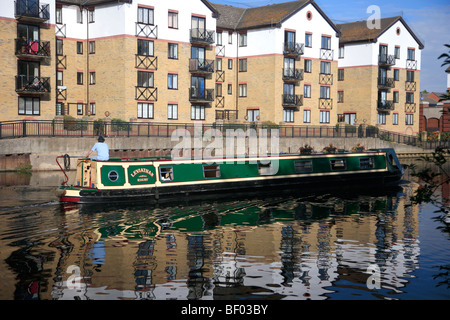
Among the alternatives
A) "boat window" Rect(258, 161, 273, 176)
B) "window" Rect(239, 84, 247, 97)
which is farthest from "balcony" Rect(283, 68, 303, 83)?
"boat window" Rect(258, 161, 273, 176)

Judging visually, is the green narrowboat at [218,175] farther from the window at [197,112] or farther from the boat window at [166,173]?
the window at [197,112]

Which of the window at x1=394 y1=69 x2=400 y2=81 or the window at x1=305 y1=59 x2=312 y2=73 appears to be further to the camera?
the window at x1=394 y1=69 x2=400 y2=81

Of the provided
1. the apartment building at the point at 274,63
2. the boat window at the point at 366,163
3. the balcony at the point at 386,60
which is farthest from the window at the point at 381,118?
the boat window at the point at 366,163

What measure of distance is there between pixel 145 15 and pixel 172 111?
26.3 feet

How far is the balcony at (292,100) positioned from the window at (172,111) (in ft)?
37.4

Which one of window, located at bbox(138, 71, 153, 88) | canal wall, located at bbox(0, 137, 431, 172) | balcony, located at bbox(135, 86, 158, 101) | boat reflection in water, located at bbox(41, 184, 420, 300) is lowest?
boat reflection in water, located at bbox(41, 184, 420, 300)

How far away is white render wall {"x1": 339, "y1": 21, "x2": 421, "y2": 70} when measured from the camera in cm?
6141

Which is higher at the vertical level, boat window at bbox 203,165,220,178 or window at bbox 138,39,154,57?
window at bbox 138,39,154,57

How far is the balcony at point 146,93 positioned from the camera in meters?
45.1

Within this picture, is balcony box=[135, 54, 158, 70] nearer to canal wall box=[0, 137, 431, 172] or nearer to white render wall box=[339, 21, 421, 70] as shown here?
canal wall box=[0, 137, 431, 172]

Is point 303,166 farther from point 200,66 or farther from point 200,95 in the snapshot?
point 200,66

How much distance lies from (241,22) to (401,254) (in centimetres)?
4472

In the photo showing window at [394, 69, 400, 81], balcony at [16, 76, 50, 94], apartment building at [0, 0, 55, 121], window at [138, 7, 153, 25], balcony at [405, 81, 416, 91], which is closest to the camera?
apartment building at [0, 0, 55, 121]

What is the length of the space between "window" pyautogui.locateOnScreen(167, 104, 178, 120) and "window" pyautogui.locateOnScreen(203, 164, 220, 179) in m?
22.7
